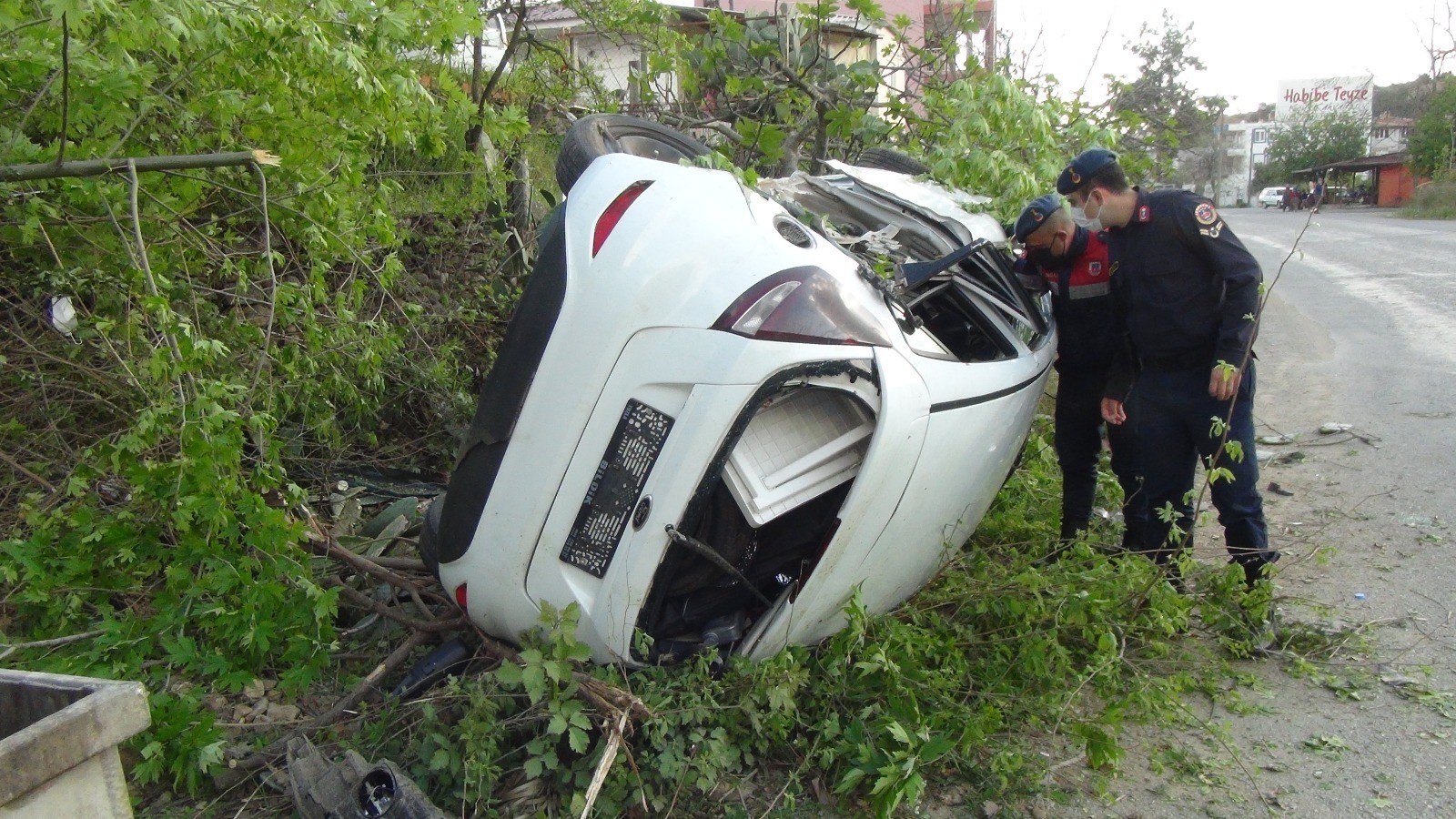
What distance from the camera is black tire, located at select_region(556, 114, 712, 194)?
14.6 ft

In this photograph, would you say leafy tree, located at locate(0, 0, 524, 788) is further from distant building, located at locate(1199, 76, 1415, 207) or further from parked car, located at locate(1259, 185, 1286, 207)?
parked car, located at locate(1259, 185, 1286, 207)

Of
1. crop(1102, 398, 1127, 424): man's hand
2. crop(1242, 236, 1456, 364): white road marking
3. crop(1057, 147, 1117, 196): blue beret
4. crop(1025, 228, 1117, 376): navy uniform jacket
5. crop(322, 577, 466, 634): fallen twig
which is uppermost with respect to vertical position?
crop(1057, 147, 1117, 196): blue beret

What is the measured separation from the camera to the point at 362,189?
16.9 ft

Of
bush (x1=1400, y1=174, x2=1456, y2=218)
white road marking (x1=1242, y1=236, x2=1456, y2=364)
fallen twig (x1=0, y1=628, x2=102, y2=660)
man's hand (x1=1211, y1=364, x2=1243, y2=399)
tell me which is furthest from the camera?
bush (x1=1400, y1=174, x2=1456, y2=218)

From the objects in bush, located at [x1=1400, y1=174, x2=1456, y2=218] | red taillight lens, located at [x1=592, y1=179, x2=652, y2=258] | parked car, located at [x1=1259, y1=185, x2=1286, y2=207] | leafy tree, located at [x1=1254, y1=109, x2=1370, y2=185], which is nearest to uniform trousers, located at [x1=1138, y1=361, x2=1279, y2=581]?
red taillight lens, located at [x1=592, y1=179, x2=652, y2=258]

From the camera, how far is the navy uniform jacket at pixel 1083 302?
4.67m

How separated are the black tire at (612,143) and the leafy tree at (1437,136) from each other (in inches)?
1790

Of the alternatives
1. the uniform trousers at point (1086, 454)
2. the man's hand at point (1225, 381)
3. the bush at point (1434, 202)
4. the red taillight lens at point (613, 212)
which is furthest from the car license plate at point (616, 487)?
the bush at point (1434, 202)

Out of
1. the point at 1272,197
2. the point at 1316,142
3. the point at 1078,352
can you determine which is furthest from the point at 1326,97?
the point at 1078,352

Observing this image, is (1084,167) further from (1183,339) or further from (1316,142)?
(1316,142)

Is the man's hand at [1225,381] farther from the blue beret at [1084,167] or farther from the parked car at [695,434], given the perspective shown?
the parked car at [695,434]

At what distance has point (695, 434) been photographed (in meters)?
3.09

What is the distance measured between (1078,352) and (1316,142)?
60.1 metres

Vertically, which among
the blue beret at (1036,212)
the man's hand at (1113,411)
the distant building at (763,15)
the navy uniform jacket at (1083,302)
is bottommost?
the man's hand at (1113,411)
